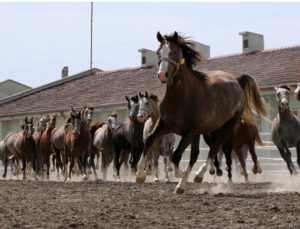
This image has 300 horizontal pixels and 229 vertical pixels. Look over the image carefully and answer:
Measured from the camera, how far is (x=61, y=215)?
684 cm

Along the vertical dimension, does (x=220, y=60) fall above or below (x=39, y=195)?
above

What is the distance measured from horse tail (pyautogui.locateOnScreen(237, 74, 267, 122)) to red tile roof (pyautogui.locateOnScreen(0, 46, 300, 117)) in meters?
8.90

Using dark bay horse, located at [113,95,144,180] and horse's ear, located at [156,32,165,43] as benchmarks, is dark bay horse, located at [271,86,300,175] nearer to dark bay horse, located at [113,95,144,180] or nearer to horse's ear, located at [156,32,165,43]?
dark bay horse, located at [113,95,144,180]

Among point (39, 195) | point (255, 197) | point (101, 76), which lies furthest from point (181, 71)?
point (101, 76)

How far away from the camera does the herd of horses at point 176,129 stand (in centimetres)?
968

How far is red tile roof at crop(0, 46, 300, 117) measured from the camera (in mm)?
24617

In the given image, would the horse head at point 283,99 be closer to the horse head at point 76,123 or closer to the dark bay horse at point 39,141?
the horse head at point 76,123

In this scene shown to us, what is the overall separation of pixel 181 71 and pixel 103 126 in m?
11.7

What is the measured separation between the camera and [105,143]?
20.2m

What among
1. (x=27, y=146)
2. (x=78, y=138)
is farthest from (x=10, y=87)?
(x=78, y=138)

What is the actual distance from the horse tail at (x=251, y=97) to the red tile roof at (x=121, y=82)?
29.2 feet

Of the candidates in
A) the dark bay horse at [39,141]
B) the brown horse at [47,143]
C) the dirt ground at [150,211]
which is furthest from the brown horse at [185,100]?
the dark bay horse at [39,141]

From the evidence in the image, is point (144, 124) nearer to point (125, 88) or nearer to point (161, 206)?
point (161, 206)

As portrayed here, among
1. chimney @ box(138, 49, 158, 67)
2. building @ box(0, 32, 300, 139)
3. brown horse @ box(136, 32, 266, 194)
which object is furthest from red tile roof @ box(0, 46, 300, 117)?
brown horse @ box(136, 32, 266, 194)
